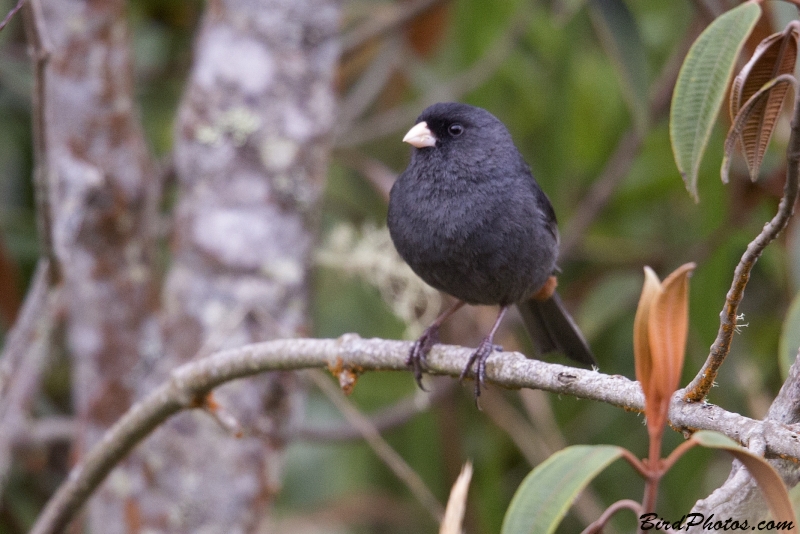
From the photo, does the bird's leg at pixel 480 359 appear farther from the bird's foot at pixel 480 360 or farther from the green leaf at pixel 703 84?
the green leaf at pixel 703 84

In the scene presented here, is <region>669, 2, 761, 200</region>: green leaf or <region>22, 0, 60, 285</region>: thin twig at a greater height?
<region>22, 0, 60, 285</region>: thin twig

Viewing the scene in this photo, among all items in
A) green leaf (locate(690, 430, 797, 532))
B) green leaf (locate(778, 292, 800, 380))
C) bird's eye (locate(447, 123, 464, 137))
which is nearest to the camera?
green leaf (locate(690, 430, 797, 532))

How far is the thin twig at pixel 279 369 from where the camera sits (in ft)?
5.14

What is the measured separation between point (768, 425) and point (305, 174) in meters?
1.99

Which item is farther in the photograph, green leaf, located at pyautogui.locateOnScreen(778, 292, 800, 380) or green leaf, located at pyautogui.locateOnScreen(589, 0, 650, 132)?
green leaf, located at pyautogui.locateOnScreen(589, 0, 650, 132)

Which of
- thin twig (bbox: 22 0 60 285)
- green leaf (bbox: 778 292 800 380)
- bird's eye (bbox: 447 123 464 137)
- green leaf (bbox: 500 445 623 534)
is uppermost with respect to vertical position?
thin twig (bbox: 22 0 60 285)

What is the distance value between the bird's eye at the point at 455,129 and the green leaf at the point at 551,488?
6.19 ft

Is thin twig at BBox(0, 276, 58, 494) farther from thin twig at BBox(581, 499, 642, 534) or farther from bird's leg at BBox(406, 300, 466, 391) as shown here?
thin twig at BBox(581, 499, 642, 534)

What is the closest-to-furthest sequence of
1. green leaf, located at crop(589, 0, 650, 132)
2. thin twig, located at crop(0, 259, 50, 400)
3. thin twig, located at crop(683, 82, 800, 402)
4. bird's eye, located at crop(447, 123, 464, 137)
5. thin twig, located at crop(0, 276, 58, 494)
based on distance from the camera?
thin twig, located at crop(683, 82, 800, 402) < thin twig, located at crop(0, 259, 50, 400) < thin twig, located at crop(0, 276, 58, 494) < bird's eye, located at crop(447, 123, 464, 137) < green leaf, located at crop(589, 0, 650, 132)

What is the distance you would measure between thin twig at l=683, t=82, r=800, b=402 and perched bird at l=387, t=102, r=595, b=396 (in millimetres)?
934

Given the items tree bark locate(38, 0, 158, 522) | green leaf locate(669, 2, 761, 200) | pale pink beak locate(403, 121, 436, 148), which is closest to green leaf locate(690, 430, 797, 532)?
green leaf locate(669, 2, 761, 200)

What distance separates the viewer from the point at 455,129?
2.88 meters

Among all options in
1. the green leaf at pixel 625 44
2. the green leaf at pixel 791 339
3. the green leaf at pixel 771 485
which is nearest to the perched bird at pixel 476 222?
the green leaf at pixel 625 44

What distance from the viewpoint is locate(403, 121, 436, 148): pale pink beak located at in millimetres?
2818
